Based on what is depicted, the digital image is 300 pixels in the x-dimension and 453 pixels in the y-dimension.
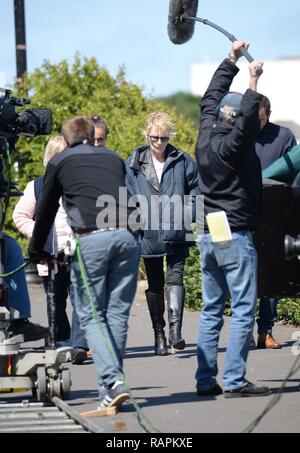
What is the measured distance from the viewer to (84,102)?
2216 centimetres

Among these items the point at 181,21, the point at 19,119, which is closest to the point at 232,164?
the point at 19,119

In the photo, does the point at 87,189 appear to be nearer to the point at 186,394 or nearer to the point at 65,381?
the point at 65,381

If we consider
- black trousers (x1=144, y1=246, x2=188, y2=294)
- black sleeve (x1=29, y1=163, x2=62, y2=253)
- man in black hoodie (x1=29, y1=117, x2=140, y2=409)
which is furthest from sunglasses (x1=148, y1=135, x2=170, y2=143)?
black sleeve (x1=29, y1=163, x2=62, y2=253)

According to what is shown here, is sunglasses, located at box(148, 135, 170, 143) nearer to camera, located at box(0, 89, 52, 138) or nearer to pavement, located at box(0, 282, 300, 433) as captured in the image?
pavement, located at box(0, 282, 300, 433)

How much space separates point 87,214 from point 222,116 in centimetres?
122

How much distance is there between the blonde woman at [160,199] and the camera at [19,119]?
2.41 m

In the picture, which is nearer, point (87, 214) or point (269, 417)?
point (269, 417)

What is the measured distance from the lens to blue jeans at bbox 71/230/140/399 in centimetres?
882

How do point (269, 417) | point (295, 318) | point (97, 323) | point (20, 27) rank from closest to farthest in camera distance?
point (269, 417) < point (97, 323) < point (295, 318) < point (20, 27)

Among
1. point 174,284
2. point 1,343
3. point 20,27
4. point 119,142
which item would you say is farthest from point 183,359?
point 20,27

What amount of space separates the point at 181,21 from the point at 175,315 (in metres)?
2.76

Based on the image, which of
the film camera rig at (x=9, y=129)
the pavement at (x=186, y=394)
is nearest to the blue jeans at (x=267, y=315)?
the pavement at (x=186, y=394)

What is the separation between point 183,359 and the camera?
38.3 ft

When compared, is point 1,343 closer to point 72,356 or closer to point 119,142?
point 72,356
